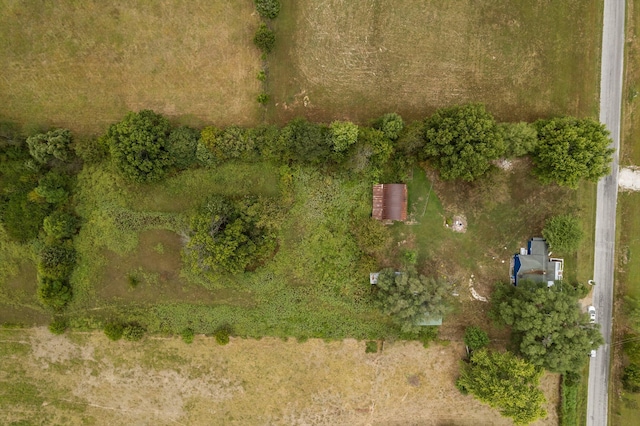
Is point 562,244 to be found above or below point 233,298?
above

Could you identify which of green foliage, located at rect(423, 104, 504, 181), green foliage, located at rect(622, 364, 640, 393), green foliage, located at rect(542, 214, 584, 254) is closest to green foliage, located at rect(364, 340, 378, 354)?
green foliage, located at rect(423, 104, 504, 181)

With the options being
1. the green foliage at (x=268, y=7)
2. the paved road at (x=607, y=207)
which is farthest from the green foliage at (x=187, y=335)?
the paved road at (x=607, y=207)

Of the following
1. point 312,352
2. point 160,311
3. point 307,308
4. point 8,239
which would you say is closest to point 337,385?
point 312,352

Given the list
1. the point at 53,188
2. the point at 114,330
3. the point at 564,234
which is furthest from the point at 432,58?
the point at 114,330

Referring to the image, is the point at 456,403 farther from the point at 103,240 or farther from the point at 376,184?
the point at 103,240

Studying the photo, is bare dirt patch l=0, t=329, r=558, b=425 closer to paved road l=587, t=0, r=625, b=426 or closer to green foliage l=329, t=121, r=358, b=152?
paved road l=587, t=0, r=625, b=426
